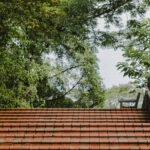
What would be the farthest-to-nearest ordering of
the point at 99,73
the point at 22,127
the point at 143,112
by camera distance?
the point at 99,73, the point at 143,112, the point at 22,127

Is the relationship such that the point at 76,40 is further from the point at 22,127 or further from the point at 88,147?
the point at 88,147

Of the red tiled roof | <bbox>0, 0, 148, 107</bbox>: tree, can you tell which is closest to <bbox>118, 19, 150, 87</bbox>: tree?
the red tiled roof

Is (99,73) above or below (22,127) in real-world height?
above

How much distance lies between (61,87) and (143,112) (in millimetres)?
12525

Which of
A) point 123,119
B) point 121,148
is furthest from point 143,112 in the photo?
point 121,148

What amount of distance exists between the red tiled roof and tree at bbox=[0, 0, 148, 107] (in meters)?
3.93

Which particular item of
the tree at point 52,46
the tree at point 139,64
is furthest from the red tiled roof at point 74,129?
the tree at point 52,46

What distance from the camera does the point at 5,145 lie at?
18.3 ft

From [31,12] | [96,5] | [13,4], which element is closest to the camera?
[13,4]

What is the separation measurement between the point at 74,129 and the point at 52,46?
1143cm

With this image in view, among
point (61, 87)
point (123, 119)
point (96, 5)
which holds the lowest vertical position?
point (123, 119)

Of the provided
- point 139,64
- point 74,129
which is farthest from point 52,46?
point 74,129

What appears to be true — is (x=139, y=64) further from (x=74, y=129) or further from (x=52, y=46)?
(x=52, y=46)

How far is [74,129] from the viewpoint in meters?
6.39
